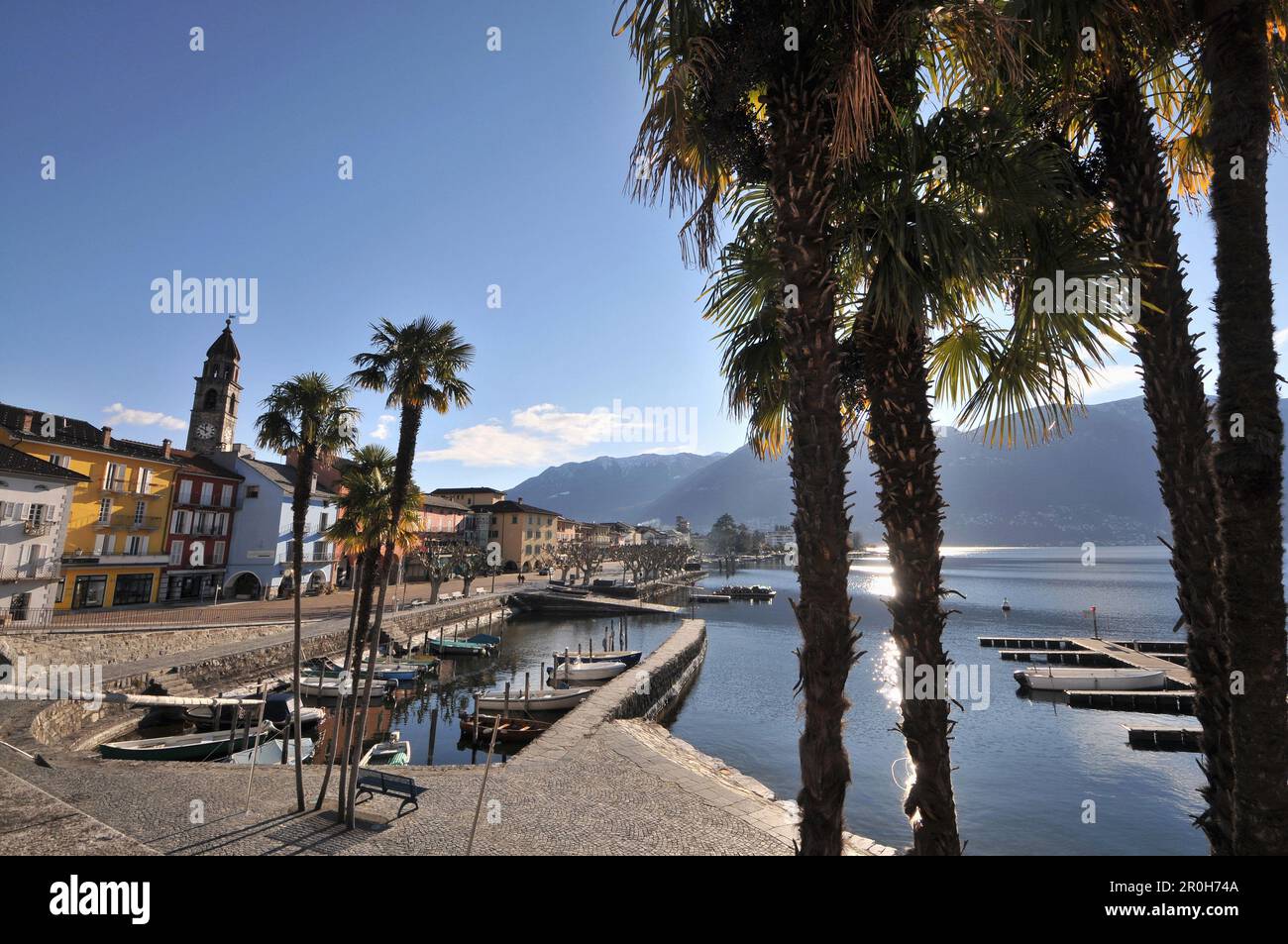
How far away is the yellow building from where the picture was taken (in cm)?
4038

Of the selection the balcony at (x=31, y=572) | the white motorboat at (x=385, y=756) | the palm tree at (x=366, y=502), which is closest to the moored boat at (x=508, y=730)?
the white motorboat at (x=385, y=756)

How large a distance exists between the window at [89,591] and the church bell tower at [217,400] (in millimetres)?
23267

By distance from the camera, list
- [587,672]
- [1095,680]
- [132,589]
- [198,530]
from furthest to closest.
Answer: [198,530] < [132,589] < [587,672] < [1095,680]

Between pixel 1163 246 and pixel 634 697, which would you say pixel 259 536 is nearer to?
pixel 634 697

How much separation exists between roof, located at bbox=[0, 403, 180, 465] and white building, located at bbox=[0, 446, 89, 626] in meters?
5.96

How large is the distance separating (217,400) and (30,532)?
35.1 m

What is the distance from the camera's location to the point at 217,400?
64.9 meters

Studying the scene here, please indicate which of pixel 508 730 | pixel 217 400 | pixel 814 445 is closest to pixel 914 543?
pixel 814 445

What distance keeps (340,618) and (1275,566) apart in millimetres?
49907

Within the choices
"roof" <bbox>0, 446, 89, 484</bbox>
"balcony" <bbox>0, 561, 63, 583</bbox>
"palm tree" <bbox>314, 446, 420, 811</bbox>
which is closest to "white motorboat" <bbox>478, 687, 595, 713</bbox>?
"palm tree" <bbox>314, 446, 420, 811</bbox>

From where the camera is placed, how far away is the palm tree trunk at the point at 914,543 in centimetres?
511

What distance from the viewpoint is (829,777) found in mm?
4098

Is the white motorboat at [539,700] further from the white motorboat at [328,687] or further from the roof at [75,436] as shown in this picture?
the roof at [75,436]

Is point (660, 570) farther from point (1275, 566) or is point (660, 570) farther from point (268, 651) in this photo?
point (1275, 566)
